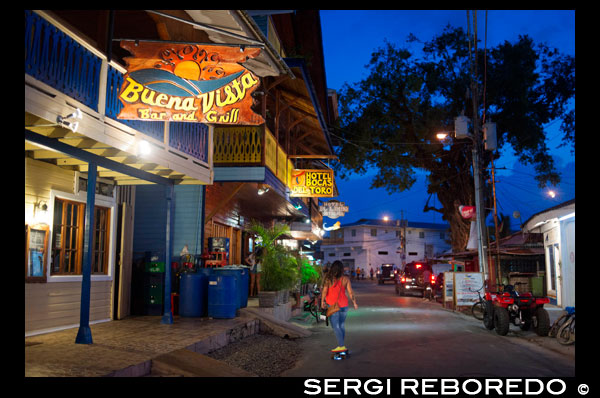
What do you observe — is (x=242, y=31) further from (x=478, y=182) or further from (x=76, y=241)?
(x=478, y=182)

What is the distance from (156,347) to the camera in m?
8.20

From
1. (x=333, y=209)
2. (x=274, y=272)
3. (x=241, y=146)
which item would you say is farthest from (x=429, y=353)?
(x=333, y=209)

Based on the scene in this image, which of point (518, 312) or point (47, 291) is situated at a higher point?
point (47, 291)

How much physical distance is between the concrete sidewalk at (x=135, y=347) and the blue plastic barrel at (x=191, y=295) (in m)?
0.31

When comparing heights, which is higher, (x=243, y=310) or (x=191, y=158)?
(x=191, y=158)

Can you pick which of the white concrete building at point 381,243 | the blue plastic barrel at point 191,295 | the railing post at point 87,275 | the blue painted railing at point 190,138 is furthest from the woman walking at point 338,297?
the white concrete building at point 381,243

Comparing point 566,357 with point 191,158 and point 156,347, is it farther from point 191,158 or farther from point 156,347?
point 191,158

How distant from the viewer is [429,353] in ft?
32.6

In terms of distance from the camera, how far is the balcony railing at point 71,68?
271 inches

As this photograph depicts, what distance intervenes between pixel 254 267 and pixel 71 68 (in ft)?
37.6

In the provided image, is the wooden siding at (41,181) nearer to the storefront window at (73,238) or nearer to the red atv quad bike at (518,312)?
the storefront window at (73,238)

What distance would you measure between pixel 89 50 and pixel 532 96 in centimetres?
3069

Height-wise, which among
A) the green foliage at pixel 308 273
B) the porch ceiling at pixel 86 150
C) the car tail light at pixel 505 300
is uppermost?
the porch ceiling at pixel 86 150
